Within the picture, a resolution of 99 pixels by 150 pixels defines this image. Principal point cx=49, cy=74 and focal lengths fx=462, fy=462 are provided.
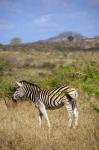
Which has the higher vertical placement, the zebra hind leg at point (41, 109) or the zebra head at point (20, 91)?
the zebra head at point (20, 91)

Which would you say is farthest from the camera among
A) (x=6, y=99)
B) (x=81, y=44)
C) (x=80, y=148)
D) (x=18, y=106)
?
(x=81, y=44)

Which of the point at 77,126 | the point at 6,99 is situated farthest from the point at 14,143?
the point at 6,99

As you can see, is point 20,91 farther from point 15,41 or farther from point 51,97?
point 15,41

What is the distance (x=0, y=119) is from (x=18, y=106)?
121 inches

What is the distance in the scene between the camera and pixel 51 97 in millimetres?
13242

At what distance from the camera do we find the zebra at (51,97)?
12.8 metres

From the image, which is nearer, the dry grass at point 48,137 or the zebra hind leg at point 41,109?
the dry grass at point 48,137

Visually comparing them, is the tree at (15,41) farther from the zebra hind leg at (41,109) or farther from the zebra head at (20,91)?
the zebra hind leg at (41,109)

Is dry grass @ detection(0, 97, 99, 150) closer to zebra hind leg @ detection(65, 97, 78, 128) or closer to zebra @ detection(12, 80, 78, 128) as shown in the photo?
zebra hind leg @ detection(65, 97, 78, 128)

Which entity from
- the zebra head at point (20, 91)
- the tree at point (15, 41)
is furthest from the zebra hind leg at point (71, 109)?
the tree at point (15, 41)

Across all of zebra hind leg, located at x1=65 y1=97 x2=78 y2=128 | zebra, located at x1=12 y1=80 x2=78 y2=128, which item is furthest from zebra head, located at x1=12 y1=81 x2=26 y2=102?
zebra hind leg, located at x1=65 y1=97 x2=78 y2=128

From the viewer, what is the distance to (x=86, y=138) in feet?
31.4

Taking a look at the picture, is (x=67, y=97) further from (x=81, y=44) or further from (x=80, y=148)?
(x=81, y=44)

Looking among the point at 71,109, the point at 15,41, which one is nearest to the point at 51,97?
the point at 71,109
